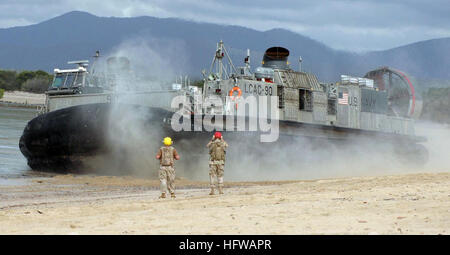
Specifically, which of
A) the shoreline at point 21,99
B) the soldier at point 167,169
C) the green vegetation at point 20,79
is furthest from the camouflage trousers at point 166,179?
the green vegetation at point 20,79

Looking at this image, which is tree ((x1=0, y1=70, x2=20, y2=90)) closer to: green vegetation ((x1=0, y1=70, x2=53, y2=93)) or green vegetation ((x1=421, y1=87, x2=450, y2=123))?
green vegetation ((x1=0, y1=70, x2=53, y2=93))

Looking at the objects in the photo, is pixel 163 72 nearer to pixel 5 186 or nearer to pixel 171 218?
pixel 5 186

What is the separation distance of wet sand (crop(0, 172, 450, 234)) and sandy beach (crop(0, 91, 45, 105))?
4588 cm

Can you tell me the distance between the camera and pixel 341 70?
19.0 metres

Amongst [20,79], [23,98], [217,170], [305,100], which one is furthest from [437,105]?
[20,79]

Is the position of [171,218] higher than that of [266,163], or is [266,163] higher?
[266,163]

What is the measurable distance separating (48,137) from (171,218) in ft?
27.9

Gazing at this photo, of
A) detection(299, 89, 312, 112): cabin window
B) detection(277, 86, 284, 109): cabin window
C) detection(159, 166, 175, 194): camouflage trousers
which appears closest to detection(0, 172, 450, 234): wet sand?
detection(159, 166, 175, 194): camouflage trousers

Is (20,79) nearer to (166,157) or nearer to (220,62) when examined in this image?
(220,62)

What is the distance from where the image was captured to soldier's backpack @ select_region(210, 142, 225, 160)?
32.5 ft

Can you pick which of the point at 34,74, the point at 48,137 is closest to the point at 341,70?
the point at 48,137

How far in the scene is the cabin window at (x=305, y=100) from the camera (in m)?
16.4
